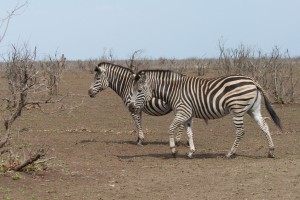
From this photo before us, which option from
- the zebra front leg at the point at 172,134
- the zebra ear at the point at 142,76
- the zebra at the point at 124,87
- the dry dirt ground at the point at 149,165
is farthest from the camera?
the zebra at the point at 124,87

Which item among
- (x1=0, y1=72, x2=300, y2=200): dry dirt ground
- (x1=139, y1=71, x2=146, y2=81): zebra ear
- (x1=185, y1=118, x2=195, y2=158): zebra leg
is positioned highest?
(x1=139, y1=71, x2=146, y2=81): zebra ear

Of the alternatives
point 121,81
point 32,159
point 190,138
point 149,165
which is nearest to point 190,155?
point 190,138

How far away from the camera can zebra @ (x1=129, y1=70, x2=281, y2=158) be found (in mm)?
10336

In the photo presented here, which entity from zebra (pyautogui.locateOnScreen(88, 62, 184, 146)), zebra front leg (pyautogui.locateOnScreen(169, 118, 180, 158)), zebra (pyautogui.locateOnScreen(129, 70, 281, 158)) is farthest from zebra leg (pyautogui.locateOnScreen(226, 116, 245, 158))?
zebra (pyautogui.locateOnScreen(88, 62, 184, 146))

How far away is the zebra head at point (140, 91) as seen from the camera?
36.5ft

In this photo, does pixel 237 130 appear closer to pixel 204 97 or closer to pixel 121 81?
pixel 204 97

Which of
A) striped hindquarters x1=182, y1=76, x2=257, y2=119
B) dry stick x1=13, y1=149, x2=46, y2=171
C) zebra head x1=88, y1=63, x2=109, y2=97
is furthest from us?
zebra head x1=88, y1=63, x2=109, y2=97

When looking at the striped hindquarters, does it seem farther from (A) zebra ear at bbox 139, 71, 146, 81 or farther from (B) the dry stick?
(B) the dry stick

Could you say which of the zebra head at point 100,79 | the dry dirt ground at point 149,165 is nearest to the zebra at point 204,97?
the dry dirt ground at point 149,165

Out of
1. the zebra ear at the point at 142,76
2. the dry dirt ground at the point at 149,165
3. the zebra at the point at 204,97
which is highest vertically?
the zebra ear at the point at 142,76

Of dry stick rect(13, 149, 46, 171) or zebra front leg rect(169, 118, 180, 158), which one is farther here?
zebra front leg rect(169, 118, 180, 158)

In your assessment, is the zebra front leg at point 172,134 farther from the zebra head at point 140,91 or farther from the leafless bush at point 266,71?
the leafless bush at point 266,71

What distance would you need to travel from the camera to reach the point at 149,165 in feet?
32.7

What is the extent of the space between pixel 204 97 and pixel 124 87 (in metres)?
2.54
